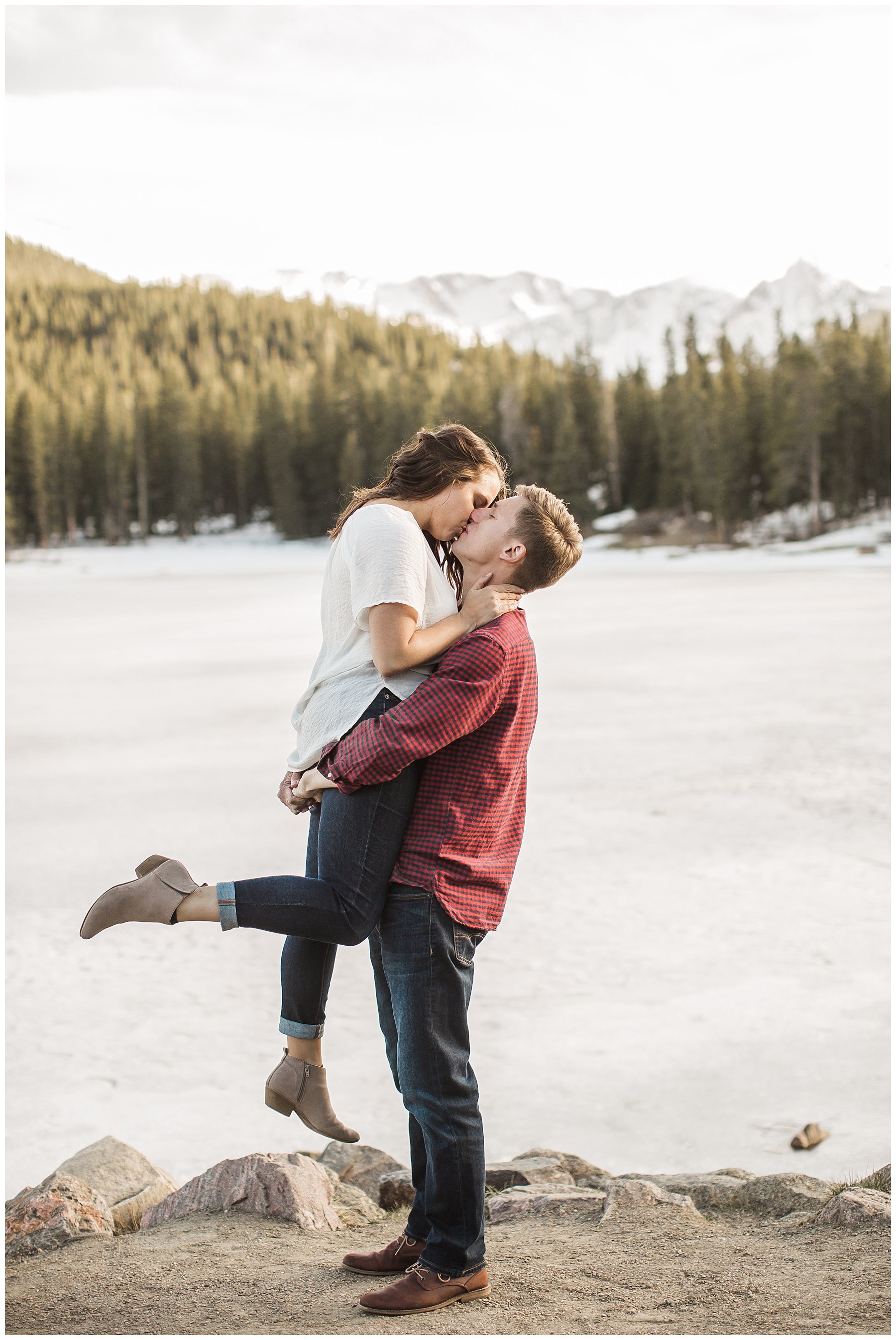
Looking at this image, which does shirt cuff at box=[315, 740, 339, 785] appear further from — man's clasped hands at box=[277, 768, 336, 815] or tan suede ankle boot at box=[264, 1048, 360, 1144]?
tan suede ankle boot at box=[264, 1048, 360, 1144]

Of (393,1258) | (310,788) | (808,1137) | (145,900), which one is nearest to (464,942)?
(310,788)

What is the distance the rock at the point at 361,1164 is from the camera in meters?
3.83

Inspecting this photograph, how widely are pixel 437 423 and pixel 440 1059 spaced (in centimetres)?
4636

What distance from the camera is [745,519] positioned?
5234cm

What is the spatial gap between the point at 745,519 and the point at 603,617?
3398 cm

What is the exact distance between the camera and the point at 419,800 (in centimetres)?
247

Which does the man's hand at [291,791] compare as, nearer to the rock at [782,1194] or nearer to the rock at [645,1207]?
the rock at [645,1207]

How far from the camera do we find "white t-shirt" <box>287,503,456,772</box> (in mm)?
2373

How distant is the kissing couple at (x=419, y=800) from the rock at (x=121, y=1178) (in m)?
1.18

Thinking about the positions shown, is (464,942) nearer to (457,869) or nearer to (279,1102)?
(457,869)

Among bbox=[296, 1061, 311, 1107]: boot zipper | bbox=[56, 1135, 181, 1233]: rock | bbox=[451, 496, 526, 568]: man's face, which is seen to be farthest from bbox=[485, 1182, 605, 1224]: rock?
bbox=[451, 496, 526, 568]: man's face

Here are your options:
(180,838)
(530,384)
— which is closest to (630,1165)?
(180,838)

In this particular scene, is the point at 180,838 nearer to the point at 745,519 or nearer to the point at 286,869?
the point at 286,869

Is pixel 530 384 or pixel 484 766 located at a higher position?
pixel 530 384
